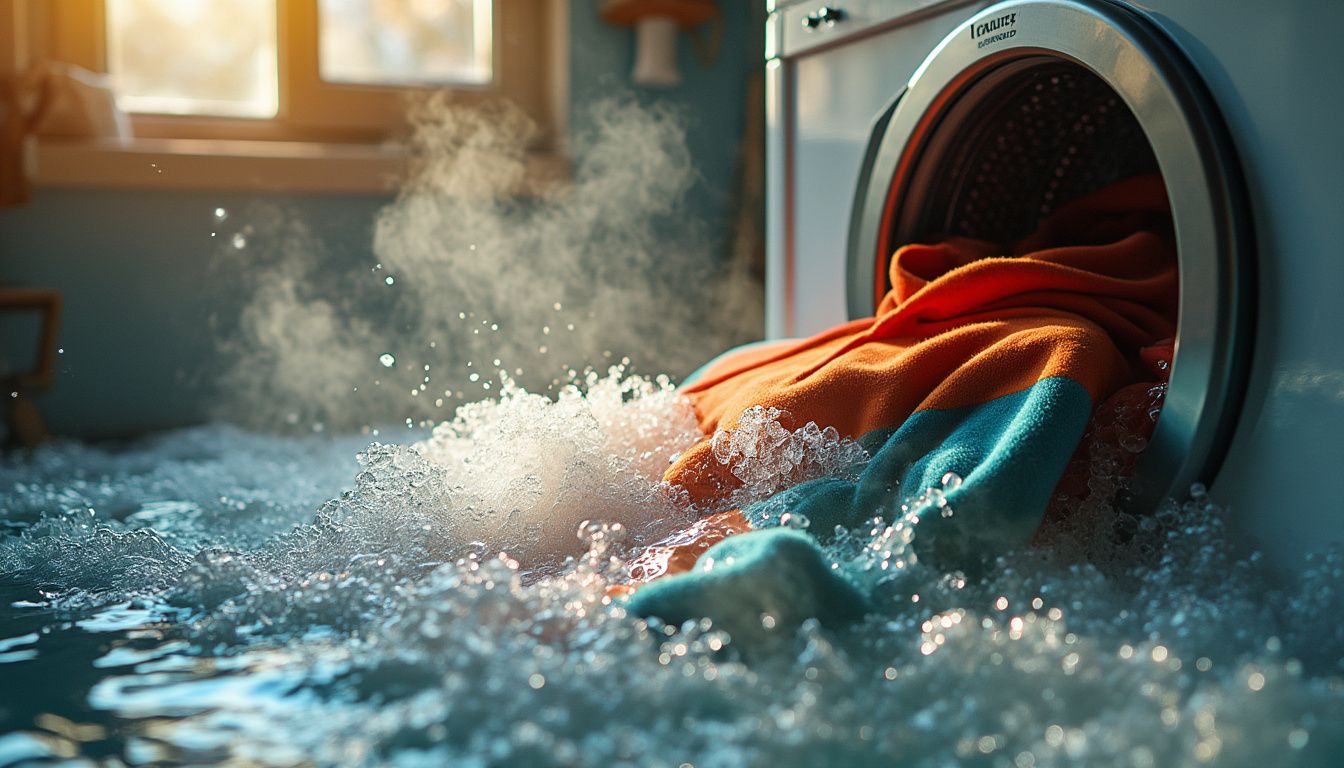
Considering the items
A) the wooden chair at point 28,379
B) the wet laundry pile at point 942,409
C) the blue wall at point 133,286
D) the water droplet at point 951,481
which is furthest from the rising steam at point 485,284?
the water droplet at point 951,481

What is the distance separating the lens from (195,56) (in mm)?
2352

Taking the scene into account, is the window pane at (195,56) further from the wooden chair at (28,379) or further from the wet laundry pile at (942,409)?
the wet laundry pile at (942,409)

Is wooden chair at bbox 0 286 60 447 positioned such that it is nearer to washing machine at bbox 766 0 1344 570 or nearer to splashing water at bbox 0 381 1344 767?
splashing water at bbox 0 381 1344 767

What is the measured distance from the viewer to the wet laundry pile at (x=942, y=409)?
80cm

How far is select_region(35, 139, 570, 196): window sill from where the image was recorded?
6.88 ft

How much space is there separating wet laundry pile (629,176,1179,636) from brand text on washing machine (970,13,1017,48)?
0.21m

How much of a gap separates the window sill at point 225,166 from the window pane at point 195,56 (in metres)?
0.12

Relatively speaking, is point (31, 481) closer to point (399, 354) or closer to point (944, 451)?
point (399, 354)

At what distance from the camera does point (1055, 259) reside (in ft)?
3.56

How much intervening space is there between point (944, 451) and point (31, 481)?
4.51 ft

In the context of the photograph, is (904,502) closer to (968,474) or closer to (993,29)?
(968,474)

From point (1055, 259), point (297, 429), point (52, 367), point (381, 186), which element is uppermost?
point (381, 186)

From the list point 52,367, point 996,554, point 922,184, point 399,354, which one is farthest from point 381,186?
point 996,554

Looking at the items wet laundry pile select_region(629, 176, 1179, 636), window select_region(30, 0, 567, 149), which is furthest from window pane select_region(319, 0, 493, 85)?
wet laundry pile select_region(629, 176, 1179, 636)
